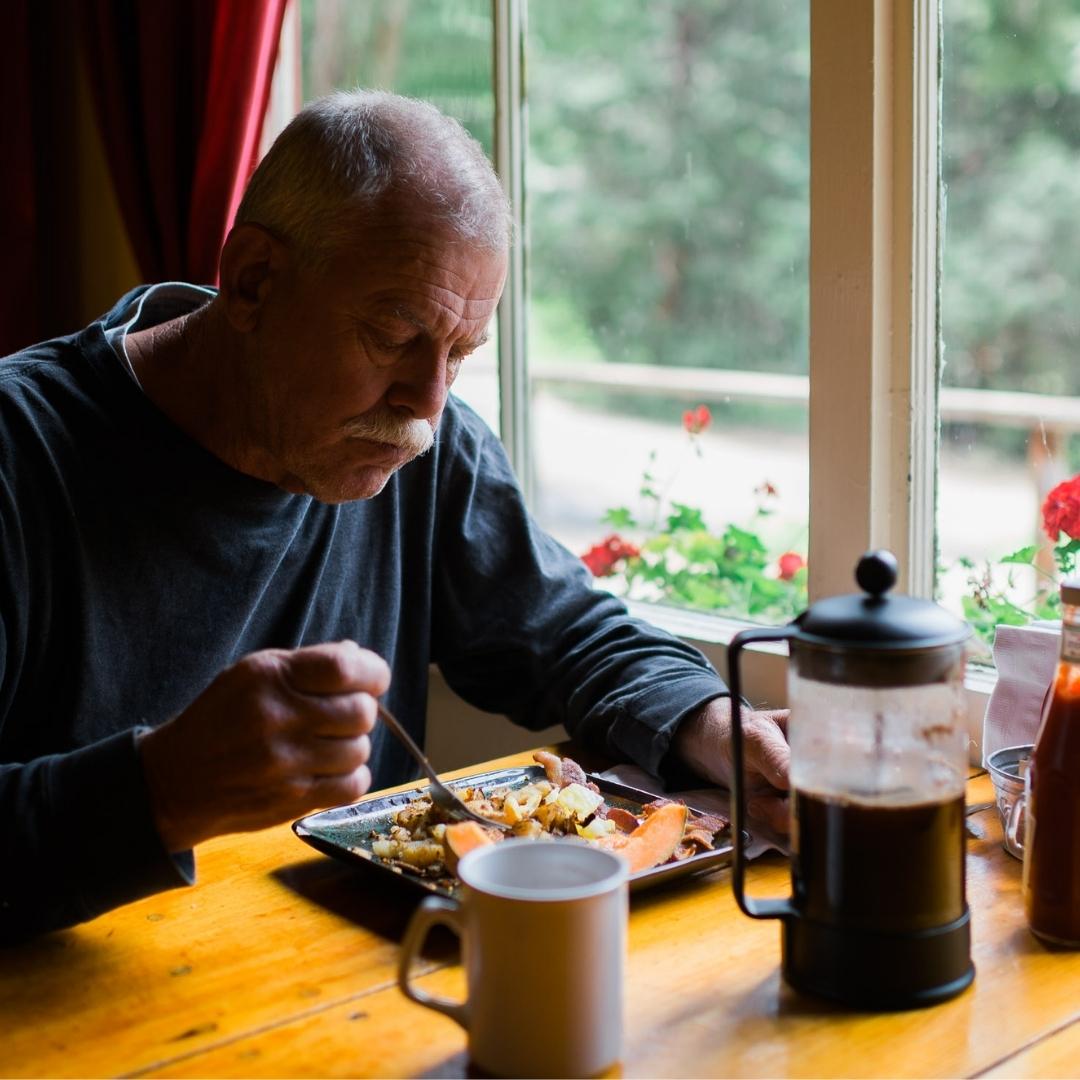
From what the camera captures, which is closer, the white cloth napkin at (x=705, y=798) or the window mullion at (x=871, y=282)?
the white cloth napkin at (x=705, y=798)

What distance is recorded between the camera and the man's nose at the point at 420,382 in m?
1.51

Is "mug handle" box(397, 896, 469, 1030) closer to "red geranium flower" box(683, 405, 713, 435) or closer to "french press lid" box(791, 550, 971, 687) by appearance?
"french press lid" box(791, 550, 971, 687)

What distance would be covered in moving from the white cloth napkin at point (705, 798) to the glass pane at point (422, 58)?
38.5 inches

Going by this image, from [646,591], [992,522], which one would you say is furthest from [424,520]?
[992,522]

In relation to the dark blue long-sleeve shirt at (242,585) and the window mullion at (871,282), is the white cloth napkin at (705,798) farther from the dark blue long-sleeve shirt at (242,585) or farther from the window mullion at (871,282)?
the window mullion at (871,282)

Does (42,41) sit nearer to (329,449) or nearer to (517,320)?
(517,320)

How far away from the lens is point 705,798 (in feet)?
4.82

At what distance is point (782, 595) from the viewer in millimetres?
2066

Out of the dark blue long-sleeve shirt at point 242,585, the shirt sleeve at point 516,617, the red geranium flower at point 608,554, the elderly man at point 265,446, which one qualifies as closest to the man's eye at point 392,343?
the elderly man at point 265,446

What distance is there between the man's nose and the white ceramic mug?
67cm

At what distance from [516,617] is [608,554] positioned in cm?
47

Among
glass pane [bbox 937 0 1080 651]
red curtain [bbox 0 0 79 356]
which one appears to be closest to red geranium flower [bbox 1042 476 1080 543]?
glass pane [bbox 937 0 1080 651]

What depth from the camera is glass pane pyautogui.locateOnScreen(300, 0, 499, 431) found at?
231 centimetres

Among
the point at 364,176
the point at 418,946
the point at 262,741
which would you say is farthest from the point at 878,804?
the point at 364,176
